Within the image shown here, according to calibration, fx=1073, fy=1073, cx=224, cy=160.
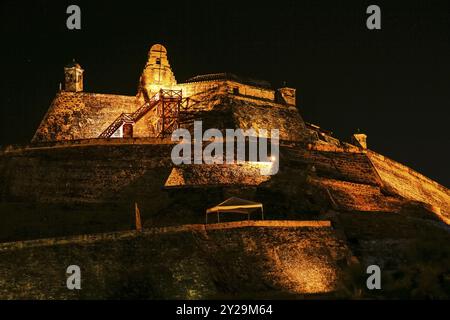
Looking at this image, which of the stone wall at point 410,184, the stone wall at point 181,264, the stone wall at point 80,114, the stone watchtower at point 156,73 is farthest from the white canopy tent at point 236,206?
the stone watchtower at point 156,73

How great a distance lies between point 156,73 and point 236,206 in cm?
2431

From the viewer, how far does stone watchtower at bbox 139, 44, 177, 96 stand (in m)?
70.0

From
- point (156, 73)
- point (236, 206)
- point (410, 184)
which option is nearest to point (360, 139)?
point (410, 184)

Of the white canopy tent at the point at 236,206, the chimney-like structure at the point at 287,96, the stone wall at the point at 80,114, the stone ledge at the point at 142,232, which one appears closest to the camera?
the stone ledge at the point at 142,232

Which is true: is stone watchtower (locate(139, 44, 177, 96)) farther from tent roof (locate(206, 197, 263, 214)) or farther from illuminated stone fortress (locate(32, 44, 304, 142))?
tent roof (locate(206, 197, 263, 214))

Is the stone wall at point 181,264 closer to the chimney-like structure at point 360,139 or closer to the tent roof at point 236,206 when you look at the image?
the tent roof at point 236,206

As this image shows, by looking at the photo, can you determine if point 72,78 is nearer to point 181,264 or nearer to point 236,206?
point 236,206

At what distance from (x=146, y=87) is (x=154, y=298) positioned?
99.1 ft

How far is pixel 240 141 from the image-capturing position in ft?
203

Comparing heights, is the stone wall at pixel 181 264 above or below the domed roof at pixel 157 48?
below

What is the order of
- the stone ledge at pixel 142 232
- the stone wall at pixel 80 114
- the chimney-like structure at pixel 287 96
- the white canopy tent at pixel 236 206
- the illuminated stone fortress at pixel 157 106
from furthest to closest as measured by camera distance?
the chimney-like structure at pixel 287 96, the stone wall at pixel 80 114, the illuminated stone fortress at pixel 157 106, the white canopy tent at pixel 236 206, the stone ledge at pixel 142 232

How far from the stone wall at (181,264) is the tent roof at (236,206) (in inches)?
82.3

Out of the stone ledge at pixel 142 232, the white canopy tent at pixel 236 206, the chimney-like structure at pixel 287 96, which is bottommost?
the stone ledge at pixel 142 232

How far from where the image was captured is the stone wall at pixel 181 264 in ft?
138
